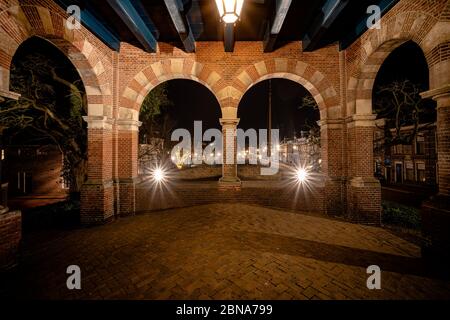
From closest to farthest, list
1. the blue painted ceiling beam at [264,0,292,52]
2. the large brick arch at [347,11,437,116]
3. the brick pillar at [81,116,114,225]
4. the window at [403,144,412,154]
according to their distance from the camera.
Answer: the large brick arch at [347,11,437,116], the blue painted ceiling beam at [264,0,292,52], the brick pillar at [81,116,114,225], the window at [403,144,412,154]

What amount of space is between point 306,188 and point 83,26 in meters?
8.08

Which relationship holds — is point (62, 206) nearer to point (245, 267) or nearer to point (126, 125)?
point (126, 125)

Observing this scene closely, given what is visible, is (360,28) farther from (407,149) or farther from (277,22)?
(407,149)

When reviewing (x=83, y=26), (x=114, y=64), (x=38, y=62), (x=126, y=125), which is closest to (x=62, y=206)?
(x=126, y=125)

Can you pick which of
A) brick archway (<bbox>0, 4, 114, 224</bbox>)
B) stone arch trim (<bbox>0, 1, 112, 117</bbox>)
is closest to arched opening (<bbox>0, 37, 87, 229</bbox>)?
brick archway (<bbox>0, 4, 114, 224</bbox>)

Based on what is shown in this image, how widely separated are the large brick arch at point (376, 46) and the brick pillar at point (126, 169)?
23.5 feet

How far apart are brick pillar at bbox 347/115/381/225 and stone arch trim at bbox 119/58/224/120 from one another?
461 centimetres

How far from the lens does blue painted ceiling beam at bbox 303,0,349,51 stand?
15.6ft

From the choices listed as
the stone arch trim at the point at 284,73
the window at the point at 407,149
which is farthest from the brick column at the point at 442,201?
the window at the point at 407,149

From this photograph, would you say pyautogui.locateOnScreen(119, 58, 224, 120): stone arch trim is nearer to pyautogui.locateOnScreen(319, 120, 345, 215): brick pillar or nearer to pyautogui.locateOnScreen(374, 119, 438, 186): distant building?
pyautogui.locateOnScreen(319, 120, 345, 215): brick pillar

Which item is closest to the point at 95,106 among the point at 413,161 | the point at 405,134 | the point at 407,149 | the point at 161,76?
the point at 161,76

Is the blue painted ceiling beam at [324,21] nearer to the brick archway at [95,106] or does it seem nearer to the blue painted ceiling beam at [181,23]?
the blue painted ceiling beam at [181,23]

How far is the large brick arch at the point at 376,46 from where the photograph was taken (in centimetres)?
419
